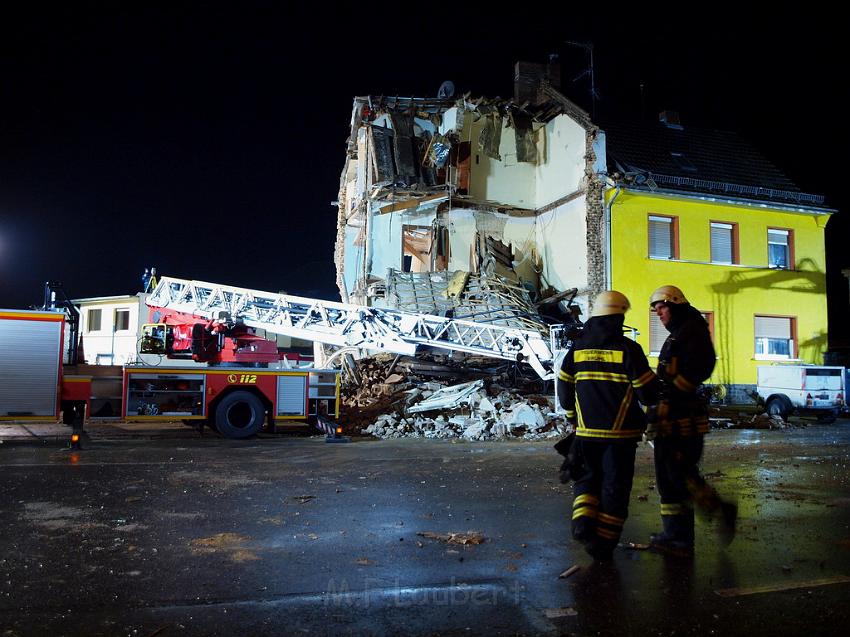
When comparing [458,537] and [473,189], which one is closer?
[458,537]

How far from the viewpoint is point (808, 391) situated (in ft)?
55.9

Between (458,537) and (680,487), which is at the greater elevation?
(680,487)

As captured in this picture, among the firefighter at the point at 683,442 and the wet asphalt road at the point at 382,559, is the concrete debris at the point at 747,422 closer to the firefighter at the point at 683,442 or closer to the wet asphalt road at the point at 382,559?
the wet asphalt road at the point at 382,559

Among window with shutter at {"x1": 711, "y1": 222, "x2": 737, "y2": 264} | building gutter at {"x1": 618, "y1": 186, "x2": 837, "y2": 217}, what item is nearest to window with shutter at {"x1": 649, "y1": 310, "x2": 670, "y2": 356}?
window with shutter at {"x1": 711, "y1": 222, "x2": 737, "y2": 264}

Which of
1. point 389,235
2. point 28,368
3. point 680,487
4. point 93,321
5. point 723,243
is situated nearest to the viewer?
point 680,487

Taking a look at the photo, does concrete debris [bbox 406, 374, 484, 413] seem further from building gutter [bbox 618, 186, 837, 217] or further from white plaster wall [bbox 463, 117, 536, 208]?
white plaster wall [bbox 463, 117, 536, 208]

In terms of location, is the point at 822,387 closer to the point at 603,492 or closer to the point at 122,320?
the point at 603,492

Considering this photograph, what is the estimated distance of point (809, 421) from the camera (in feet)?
58.6

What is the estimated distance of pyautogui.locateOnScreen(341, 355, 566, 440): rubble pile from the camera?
13508 millimetres

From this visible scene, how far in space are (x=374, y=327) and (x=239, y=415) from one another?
3.28m

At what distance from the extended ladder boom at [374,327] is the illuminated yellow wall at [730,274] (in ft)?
19.9

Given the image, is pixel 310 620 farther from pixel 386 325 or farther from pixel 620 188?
pixel 620 188

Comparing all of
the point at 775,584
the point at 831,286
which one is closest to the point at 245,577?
the point at 775,584

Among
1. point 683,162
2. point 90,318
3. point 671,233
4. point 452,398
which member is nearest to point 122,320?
point 90,318
